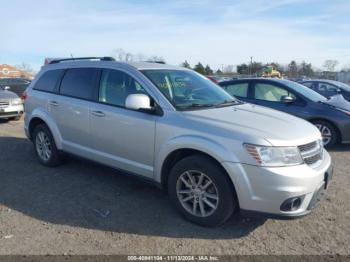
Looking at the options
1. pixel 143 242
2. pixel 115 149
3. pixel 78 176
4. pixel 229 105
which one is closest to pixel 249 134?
pixel 229 105

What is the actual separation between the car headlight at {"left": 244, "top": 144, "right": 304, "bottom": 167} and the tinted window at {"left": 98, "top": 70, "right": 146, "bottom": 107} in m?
1.63

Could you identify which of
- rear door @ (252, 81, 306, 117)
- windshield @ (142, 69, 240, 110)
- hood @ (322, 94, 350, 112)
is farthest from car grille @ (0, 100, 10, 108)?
hood @ (322, 94, 350, 112)

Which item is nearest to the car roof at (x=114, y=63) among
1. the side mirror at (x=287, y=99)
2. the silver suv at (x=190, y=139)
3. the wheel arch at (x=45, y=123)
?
the silver suv at (x=190, y=139)

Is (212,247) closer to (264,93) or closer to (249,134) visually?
(249,134)

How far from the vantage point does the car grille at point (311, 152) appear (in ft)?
12.0

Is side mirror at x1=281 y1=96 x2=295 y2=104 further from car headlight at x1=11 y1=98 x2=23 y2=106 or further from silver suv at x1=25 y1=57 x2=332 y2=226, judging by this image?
car headlight at x1=11 y1=98 x2=23 y2=106

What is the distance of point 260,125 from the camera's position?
3828 millimetres

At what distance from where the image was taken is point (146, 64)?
5031 mm

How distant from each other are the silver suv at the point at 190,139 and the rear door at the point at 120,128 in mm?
13

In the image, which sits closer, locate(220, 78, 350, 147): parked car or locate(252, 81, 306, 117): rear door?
locate(220, 78, 350, 147): parked car

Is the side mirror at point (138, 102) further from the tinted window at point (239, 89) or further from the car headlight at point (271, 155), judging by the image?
the tinted window at point (239, 89)

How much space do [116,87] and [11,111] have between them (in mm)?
Answer: 7641

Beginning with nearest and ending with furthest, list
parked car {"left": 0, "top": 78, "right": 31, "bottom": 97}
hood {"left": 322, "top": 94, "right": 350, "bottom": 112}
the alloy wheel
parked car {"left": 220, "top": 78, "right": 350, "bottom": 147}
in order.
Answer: the alloy wheel < parked car {"left": 220, "top": 78, "right": 350, "bottom": 147} < hood {"left": 322, "top": 94, "right": 350, "bottom": 112} < parked car {"left": 0, "top": 78, "right": 31, "bottom": 97}

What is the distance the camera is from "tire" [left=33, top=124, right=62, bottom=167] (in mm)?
5828
